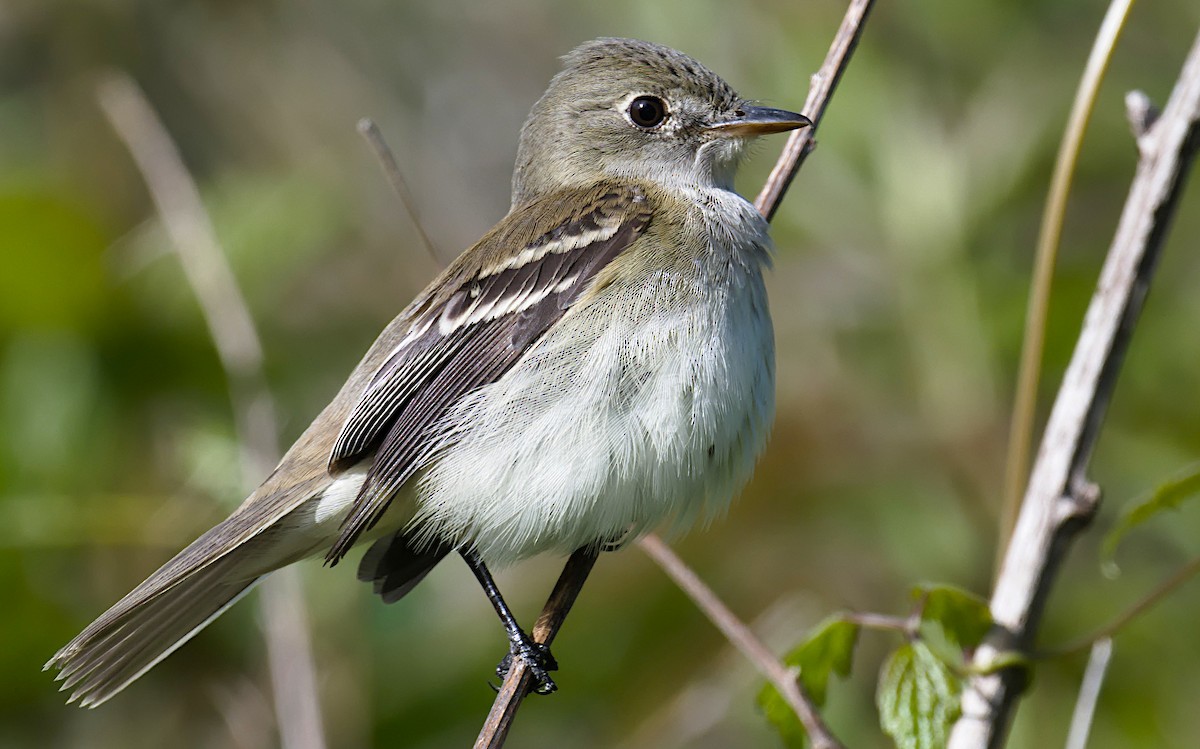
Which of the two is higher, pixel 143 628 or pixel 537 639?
pixel 143 628

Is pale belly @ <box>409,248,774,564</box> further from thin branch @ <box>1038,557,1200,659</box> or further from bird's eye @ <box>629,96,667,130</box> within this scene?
thin branch @ <box>1038,557,1200,659</box>

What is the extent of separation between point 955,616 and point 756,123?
168 cm

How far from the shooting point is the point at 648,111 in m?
4.06

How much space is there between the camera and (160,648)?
346 cm

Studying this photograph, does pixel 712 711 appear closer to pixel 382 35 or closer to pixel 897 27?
pixel 897 27

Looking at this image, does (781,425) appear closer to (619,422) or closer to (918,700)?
(619,422)

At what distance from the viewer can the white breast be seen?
3230 mm

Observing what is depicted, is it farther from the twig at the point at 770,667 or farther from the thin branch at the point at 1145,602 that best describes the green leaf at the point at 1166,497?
the twig at the point at 770,667

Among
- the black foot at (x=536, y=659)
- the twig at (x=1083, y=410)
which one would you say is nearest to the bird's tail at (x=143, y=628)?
the black foot at (x=536, y=659)

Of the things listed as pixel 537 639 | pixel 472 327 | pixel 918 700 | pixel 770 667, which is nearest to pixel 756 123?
pixel 472 327

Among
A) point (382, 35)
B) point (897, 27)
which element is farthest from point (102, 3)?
point (897, 27)

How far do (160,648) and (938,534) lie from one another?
2378 millimetres

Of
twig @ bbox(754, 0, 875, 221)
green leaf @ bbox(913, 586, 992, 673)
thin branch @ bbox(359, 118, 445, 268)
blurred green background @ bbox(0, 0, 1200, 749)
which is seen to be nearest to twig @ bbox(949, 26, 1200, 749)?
green leaf @ bbox(913, 586, 992, 673)

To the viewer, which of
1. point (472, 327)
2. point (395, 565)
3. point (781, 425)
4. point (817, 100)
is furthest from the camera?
point (781, 425)
